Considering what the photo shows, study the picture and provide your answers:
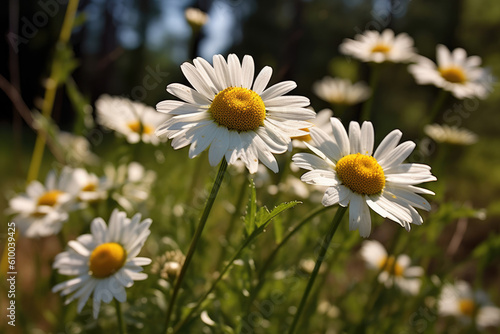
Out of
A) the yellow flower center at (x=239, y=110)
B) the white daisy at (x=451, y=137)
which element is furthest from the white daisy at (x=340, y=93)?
the yellow flower center at (x=239, y=110)

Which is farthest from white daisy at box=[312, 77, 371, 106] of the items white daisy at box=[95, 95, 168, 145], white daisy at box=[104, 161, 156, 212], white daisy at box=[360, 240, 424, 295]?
white daisy at box=[104, 161, 156, 212]

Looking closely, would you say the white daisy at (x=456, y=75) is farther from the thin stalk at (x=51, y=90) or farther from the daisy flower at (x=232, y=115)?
the thin stalk at (x=51, y=90)

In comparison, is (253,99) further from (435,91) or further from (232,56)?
(435,91)

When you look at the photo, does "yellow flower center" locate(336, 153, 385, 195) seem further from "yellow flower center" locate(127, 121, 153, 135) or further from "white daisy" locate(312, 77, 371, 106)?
"white daisy" locate(312, 77, 371, 106)

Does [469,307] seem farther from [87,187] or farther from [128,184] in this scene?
[87,187]

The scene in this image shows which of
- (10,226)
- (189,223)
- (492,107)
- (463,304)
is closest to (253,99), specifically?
(189,223)

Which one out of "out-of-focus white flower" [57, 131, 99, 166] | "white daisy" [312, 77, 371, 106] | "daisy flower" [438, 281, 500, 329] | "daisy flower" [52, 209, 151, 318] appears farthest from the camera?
"white daisy" [312, 77, 371, 106]
